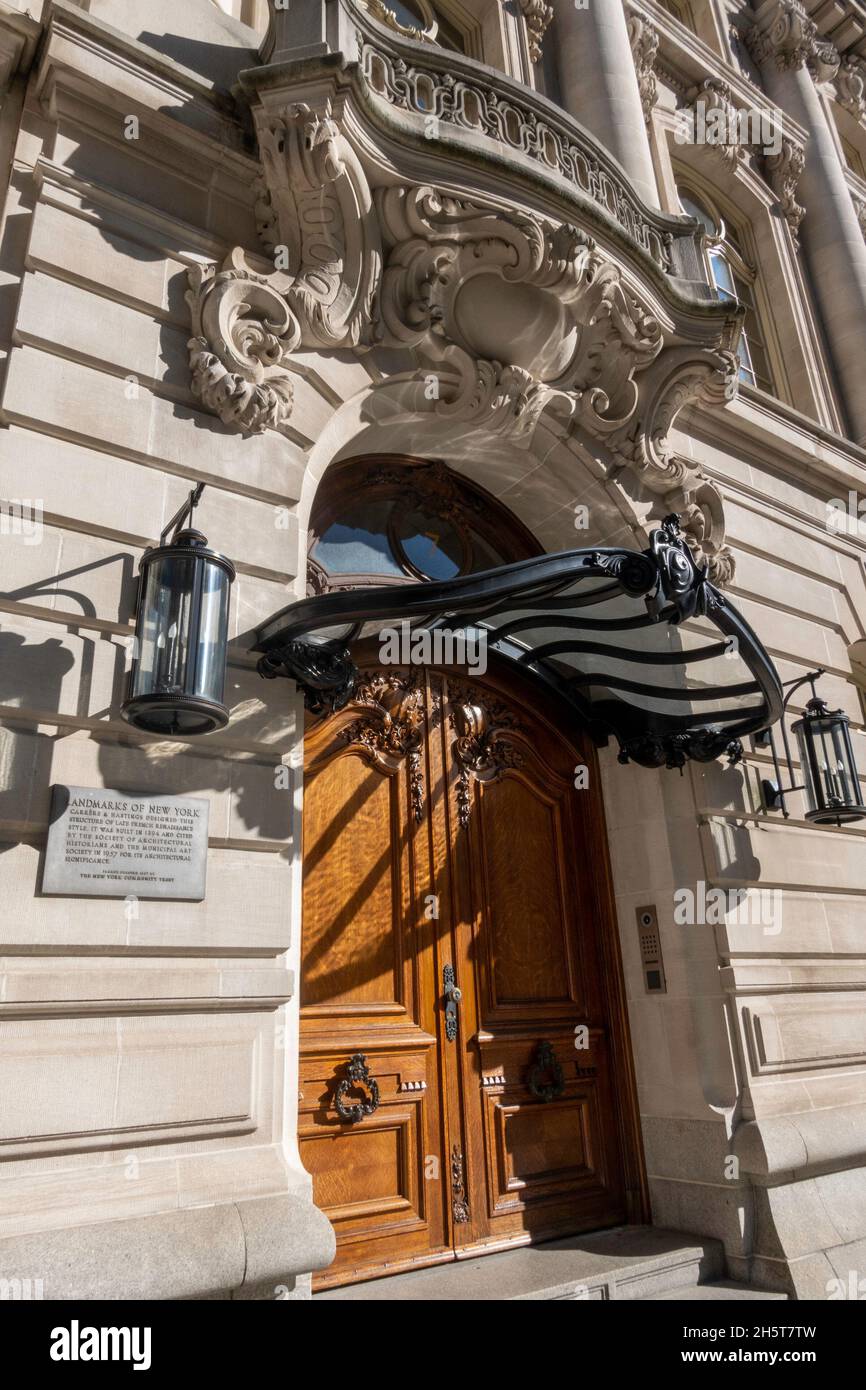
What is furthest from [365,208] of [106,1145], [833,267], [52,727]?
[833,267]

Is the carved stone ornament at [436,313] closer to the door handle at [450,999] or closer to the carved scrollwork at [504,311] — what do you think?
the carved scrollwork at [504,311]

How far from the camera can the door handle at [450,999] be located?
5.79m

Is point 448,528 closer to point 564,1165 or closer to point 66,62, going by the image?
point 66,62

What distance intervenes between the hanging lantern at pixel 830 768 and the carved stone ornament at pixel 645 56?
27.6 ft

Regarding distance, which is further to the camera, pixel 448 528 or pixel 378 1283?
pixel 448 528

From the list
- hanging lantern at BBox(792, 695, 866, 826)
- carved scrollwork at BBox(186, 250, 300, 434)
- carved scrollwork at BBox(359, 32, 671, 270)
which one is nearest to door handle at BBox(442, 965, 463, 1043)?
hanging lantern at BBox(792, 695, 866, 826)

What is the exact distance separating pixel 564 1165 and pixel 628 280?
252 inches

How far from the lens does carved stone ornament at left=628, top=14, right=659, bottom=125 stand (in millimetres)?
11117

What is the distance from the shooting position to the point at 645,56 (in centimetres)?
1129

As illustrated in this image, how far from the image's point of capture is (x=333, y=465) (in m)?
6.51

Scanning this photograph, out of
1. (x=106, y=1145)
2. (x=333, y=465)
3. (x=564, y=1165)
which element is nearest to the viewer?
(x=106, y=1145)

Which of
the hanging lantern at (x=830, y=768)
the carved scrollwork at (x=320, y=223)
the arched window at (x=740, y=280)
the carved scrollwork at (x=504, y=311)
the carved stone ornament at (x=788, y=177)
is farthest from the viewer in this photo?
the carved stone ornament at (x=788, y=177)

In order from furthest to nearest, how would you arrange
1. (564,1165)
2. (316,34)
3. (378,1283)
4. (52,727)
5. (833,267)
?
(833,267) → (564,1165) → (316,34) → (378,1283) → (52,727)

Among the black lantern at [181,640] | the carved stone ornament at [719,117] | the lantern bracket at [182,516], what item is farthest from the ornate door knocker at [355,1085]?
the carved stone ornament at [719,117]
